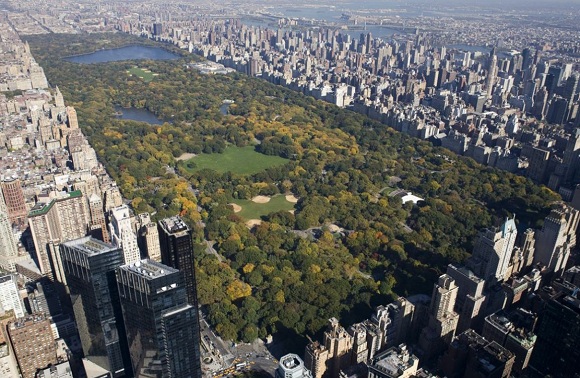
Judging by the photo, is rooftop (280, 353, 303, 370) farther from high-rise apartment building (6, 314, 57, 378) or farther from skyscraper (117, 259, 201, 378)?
high-rise apartment building (6, 314, 57, 378)

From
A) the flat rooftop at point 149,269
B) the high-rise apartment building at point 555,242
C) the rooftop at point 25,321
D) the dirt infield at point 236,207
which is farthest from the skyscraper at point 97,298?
the high-rise apartment building at point 555,242

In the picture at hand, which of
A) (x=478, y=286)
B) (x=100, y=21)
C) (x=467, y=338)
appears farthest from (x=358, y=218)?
(x=100, y=21)

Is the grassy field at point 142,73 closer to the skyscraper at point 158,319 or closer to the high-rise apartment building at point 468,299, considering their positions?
the high-rise apartment building at point 468,299

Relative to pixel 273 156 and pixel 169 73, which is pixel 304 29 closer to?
pixel 169 73

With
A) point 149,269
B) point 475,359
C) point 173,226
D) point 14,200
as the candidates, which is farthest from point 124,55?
point 475,359

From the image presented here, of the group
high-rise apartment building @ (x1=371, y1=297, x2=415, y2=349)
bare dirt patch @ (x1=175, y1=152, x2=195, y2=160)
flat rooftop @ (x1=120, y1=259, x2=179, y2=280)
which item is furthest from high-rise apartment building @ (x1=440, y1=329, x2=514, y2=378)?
bare dirt patch @ (x1=175, y1=152, x2=195, y2=160)
